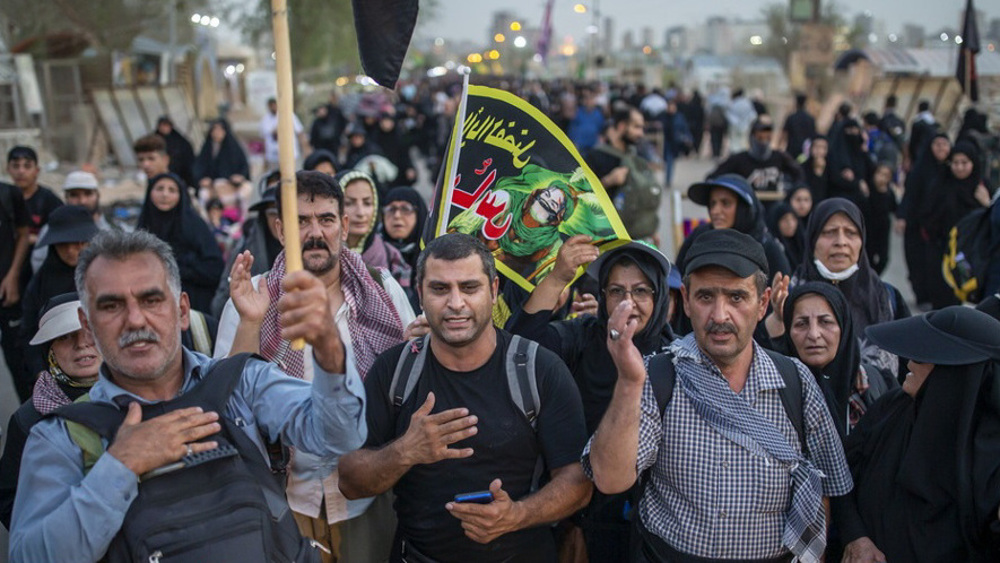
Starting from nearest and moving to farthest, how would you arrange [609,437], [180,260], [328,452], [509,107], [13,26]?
1. [328,452]
2. [609,437]
3. [509,107]
4. [180,260]
5. [13,26]

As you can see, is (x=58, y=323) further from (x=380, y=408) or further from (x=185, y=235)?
(x=185, y=235)

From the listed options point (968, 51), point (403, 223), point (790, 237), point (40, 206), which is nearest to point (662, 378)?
point (403, 223)

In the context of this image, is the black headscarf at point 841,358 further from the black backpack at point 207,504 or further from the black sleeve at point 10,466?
→ the black sleeve at point 10,466

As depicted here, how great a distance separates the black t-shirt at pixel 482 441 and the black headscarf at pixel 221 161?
9.94 m

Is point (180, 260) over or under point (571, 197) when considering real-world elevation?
under

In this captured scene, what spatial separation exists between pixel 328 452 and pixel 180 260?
423cm

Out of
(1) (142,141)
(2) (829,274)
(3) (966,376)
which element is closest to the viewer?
(3) (966,376)

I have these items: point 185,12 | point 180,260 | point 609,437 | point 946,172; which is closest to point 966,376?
point 609,437

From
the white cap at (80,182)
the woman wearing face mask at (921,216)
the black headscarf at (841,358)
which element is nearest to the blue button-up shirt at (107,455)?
the black headscarf at (841,358)

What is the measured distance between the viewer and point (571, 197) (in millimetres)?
4164

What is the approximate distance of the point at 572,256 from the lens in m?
4.00

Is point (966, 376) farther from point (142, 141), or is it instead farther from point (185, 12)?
point (185, 12)

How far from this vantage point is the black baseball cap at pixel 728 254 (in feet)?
10.4

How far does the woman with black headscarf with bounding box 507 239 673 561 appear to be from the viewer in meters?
3.87
